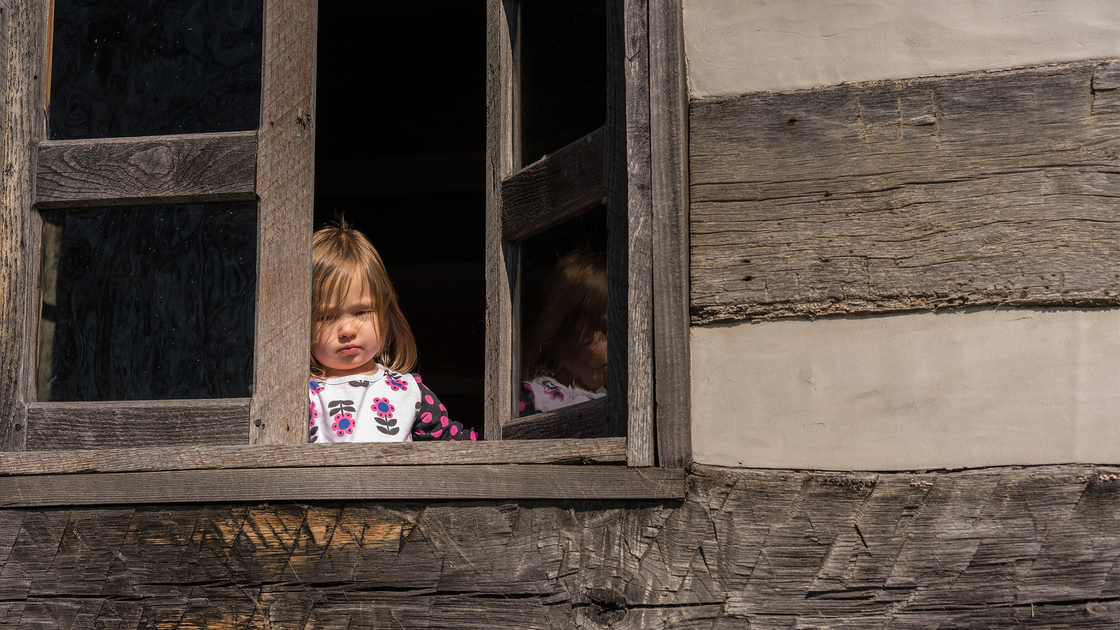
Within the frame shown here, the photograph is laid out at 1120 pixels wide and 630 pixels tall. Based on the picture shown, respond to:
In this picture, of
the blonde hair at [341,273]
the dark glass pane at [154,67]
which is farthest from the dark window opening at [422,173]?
the dark glass pane at [154,67]

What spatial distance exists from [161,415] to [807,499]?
1208 millimetres

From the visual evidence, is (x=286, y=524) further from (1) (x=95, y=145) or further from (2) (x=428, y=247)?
(2) (x=428, y=247)

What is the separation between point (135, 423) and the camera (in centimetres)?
186

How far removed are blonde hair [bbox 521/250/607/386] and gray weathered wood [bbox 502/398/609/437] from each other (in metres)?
0.13

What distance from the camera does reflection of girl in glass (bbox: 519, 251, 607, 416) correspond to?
1860 millimetres

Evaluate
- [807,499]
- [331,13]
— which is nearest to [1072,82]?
[807,499]

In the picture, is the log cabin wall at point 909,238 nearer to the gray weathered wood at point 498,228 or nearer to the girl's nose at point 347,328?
the gray weathered wood at point 498,228

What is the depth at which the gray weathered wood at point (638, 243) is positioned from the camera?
161cm

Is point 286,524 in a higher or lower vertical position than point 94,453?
lower

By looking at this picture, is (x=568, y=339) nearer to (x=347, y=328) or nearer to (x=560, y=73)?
(x=560, y=73)

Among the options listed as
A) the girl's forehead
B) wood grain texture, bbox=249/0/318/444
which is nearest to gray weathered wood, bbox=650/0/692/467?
wood grain texture, bbox=249/0/318/444

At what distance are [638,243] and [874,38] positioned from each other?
538mm

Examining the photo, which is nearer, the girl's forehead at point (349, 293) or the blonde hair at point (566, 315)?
the blonde hair at point (566, 315)

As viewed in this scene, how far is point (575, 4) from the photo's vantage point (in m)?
1.93
